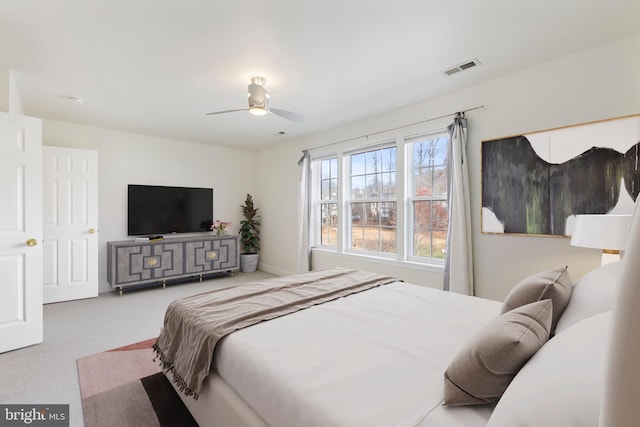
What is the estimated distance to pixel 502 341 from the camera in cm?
92

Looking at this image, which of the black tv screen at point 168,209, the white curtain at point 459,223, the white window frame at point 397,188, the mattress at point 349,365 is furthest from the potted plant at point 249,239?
the mattress at point 349,365

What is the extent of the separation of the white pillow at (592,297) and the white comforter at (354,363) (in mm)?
425

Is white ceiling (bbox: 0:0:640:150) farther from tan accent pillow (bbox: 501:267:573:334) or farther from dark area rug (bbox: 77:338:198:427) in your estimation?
dark area rug (bbox: 77:338:198:427)

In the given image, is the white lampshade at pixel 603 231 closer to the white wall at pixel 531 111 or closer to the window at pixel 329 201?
the white wall at pixel 531 111

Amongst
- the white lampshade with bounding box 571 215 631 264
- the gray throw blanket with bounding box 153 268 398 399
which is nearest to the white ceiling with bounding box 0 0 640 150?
the white lampshade with bounding box 571 215 631 264

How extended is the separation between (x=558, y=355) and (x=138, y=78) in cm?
354

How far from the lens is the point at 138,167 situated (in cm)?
488

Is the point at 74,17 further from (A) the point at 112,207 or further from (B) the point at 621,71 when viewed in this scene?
(B) the point at 621,71

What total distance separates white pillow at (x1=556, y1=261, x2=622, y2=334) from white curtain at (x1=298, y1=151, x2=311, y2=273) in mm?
3802

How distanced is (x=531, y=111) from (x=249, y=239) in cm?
493

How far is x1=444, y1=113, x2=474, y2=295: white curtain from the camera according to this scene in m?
3.04

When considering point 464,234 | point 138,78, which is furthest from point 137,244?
point 464,234

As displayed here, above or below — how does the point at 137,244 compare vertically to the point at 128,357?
above

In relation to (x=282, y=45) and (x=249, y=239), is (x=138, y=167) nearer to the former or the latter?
(x=249, y=239)
